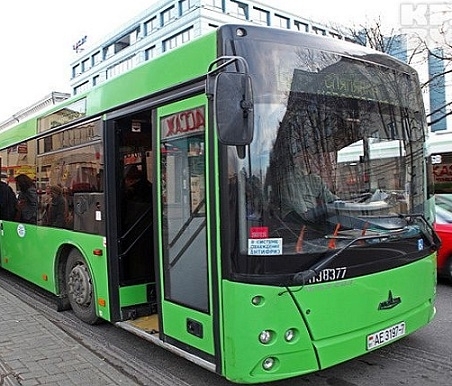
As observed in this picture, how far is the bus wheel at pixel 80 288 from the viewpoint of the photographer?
564cm

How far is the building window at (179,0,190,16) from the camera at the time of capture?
157 feet

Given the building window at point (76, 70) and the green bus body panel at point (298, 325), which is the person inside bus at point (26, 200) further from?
the building window at point (76, 70)

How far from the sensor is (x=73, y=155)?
5840mm

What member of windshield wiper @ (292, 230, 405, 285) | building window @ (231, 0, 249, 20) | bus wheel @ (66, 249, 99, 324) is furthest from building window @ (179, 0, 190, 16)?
windshield wiper @ (292, 230, 405, 285)

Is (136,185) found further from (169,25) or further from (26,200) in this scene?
(169,25)

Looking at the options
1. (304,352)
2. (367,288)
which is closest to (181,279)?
(304,352)

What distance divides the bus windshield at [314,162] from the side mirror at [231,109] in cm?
20

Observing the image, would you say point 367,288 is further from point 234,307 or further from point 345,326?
point 234,307

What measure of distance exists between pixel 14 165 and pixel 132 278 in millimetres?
3889

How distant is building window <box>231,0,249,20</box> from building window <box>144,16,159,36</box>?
28.2ft

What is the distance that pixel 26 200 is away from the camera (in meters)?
7.31

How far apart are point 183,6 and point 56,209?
152 ft

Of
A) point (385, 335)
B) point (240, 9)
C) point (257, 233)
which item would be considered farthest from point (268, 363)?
point (240, 9)

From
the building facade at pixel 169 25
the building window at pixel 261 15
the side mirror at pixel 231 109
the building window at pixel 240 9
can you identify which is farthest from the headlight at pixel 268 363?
the building window at pixel 261 15
